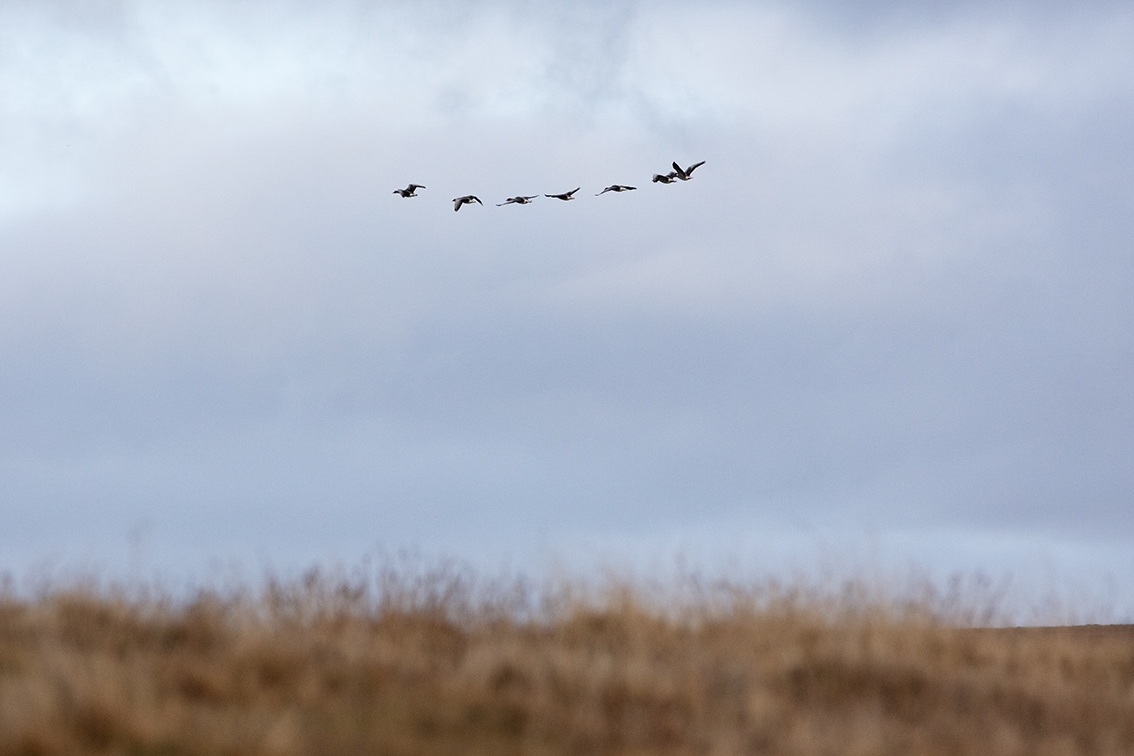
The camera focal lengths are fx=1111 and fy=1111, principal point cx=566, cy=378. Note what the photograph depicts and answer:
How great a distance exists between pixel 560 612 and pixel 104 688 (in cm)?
509

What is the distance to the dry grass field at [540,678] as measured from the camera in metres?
7.28

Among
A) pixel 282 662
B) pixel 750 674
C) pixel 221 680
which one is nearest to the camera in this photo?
pixel 221 680

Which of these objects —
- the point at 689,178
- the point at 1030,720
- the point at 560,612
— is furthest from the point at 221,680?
the point at 689,178

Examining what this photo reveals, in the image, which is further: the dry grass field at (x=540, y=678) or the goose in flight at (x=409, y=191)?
the goose in flight at (x=409, y=191)

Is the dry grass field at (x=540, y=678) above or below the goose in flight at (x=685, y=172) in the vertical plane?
below

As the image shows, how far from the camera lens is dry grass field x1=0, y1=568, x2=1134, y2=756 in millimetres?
7277

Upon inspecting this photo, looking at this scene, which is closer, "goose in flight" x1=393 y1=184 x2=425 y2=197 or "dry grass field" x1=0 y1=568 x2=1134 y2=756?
"dry grass field" x1=0 y1=568 x2=1134 y2=756

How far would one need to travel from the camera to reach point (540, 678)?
28.6 ft

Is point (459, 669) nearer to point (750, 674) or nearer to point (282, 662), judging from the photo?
point (282, 662)

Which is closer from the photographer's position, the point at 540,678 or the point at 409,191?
the point at 540,678

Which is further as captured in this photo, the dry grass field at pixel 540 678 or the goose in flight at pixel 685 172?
the goose in flight at pixel 685 172

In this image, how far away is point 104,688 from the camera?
294 inches

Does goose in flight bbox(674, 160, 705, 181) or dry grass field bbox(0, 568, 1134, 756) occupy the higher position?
goose in flight bbox(674, 160, 705, 181)

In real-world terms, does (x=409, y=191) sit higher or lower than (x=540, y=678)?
higher
